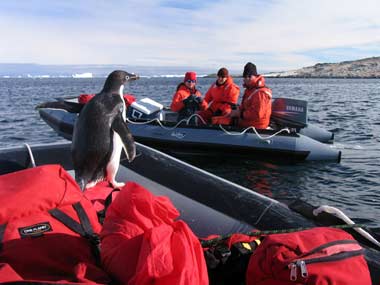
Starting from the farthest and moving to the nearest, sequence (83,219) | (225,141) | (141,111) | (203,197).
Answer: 1. (141,111)
2. (225,141)
3. (203,197)
4. (83,219)

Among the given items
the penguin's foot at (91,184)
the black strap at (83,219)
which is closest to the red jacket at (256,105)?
the penguin's foot at (91,184)

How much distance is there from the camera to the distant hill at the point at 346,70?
101 metres

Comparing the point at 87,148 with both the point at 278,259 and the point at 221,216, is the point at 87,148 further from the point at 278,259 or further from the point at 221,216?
the point at 278,259

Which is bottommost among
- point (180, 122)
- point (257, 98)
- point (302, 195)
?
point (302, 195)

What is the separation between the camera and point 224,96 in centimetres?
859

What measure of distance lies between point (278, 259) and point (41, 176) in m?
1.27

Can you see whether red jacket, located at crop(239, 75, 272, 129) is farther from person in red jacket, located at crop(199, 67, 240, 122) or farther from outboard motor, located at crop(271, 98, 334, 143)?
outboard motor, located at crop(271, 98, 334, 143)

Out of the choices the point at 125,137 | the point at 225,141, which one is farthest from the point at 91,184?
the point at 225,141

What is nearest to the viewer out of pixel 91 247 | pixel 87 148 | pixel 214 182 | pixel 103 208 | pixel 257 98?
pixel 91 247

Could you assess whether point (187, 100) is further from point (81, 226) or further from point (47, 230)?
point (47, 230)

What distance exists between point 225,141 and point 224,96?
1.10m

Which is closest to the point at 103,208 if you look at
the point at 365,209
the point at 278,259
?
the point at 278,259

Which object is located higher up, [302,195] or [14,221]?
[14,221]

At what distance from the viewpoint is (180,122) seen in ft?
27.2
